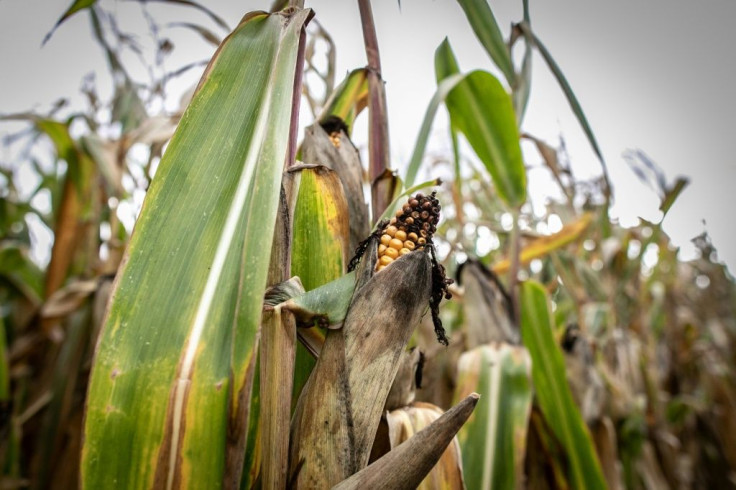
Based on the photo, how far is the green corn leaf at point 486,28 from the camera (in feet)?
2.51

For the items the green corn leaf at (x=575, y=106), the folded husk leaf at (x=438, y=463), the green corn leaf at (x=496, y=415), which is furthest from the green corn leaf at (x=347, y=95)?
the green corn leaf at (x=496, y=415)

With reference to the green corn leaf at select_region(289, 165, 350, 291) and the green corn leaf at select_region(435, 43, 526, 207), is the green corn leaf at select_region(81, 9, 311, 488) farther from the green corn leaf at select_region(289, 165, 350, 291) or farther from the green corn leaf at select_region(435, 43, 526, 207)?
the green corn leaf at select_region(435, 43, 526, 207)

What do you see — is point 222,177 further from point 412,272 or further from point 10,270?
point 10,270

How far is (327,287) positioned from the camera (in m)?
0.44

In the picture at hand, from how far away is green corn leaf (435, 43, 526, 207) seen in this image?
0.95 m

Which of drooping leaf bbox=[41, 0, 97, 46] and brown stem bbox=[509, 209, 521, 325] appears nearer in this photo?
drooping leaf bbox=[41, 0, 97, 46]

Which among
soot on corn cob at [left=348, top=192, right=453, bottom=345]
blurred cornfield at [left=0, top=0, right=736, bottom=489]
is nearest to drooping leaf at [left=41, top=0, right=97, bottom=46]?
blurred cornfield at [left=0, top=0, right=736, bottom=489]

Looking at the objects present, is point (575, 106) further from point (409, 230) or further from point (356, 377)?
point (356, 377)

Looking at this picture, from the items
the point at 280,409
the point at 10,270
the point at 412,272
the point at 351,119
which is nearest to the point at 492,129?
the point at 351,119

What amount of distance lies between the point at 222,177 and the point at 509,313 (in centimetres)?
85

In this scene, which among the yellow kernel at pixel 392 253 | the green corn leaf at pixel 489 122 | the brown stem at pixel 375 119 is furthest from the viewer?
the green corn leaf at pixel 489 122

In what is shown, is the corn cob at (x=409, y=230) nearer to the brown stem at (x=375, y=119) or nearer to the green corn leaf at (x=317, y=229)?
the green corn leaf at (x=317, y=229)

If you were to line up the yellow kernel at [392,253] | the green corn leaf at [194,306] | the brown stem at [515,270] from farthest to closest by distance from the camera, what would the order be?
the brown stem at [515,270], the yellow kernel at [392,253], the green corn leaf at [194,306]

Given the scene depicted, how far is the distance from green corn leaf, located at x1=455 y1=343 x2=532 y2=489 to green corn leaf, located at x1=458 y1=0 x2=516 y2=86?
61 centimetres
